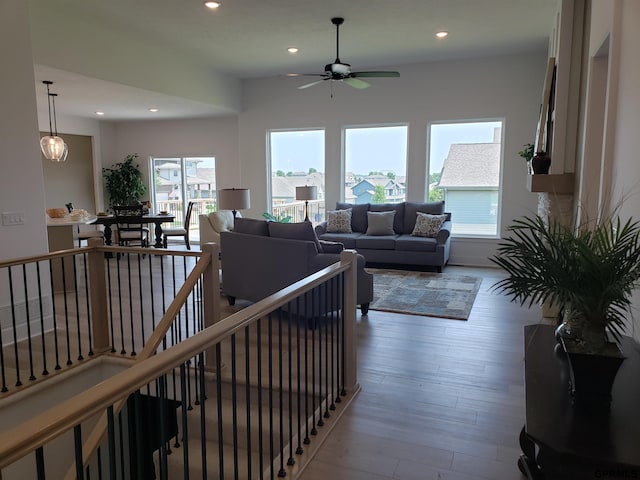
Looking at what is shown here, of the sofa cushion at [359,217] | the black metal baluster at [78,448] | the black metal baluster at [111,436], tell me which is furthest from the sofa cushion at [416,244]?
the black metal baluster at [78,448]

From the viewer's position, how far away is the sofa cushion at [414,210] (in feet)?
24.5

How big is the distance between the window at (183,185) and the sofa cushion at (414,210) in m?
4.58

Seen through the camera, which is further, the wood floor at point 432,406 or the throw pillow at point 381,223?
the throw pillow at point 381,223

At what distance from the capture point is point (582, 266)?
142 centimetres

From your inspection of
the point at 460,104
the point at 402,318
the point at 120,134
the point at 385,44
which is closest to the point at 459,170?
the point at 460,104

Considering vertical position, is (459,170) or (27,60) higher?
(27,60)

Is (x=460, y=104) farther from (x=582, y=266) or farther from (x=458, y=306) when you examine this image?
(x=582, y=266)

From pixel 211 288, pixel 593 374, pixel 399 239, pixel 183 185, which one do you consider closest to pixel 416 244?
pixel 399 239

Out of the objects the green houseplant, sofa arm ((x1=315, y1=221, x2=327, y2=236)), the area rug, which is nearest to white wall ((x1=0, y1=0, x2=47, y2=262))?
the area rug

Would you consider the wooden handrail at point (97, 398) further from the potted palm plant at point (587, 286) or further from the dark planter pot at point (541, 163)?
the dark planter pot at point (541, 163)

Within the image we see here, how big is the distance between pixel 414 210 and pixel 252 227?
3.53 meters

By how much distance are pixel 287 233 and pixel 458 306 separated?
2.10 m

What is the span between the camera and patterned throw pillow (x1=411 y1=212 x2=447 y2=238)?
23.5 ft

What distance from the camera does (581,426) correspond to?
1342 millimetres
